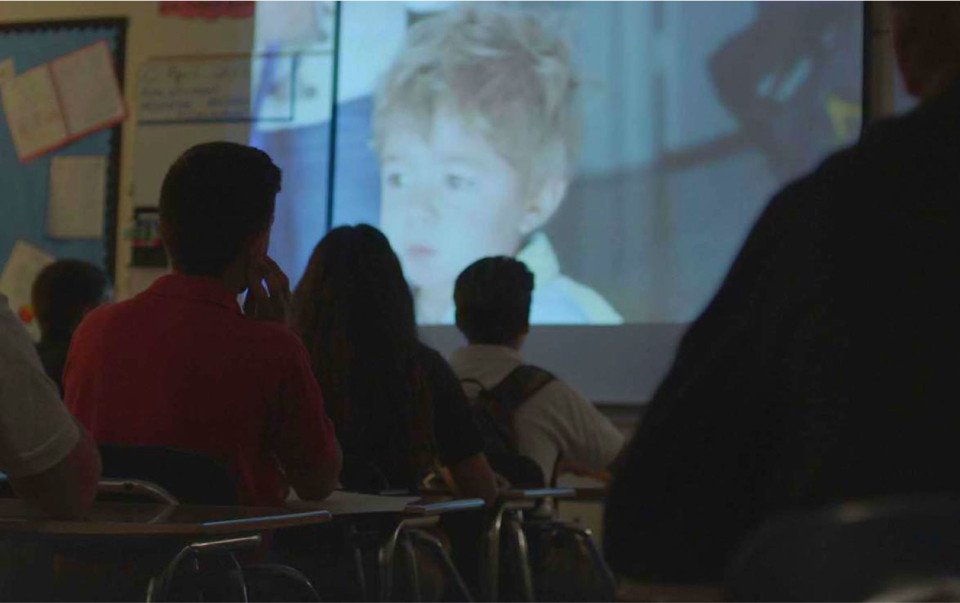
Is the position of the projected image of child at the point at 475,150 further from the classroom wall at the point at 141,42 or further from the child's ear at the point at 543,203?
the classroom wall at the point at 141,42

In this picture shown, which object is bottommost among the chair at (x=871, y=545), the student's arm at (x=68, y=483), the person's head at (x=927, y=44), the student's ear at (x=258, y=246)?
the student's arm at (x=68, y=483)

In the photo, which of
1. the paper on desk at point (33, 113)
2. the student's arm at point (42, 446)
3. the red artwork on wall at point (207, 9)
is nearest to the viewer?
the student's arm at point (42, 446)

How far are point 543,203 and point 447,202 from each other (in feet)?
1.22

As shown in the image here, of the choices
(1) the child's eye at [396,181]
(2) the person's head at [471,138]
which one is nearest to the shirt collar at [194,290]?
(2) the person's head at [471,138]

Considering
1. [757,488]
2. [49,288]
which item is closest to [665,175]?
[49,288]

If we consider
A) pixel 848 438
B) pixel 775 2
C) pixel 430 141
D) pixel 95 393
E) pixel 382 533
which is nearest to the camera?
pixel 848 438

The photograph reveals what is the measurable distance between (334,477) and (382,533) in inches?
24.0

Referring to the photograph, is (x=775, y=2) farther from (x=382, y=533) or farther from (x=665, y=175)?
(x=382, y=533)

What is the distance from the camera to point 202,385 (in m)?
1.98

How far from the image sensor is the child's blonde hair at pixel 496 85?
5203mm

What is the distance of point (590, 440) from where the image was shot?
135 inches

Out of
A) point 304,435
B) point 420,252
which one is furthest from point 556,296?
point 304,435

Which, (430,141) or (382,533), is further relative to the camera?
(430,141)

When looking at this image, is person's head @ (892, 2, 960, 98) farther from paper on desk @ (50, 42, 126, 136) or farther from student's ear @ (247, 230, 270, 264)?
paper on desk @ (50, 42, 126, 136)
